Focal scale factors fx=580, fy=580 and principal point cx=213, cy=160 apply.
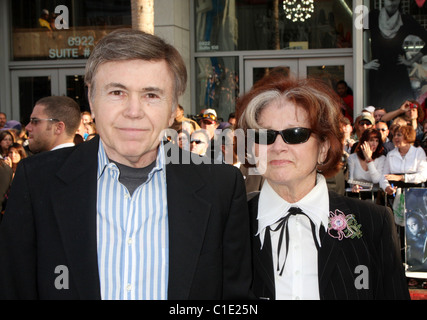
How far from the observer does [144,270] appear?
2.23m

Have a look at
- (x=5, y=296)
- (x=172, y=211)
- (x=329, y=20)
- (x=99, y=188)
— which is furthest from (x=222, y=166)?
(x=329, y=20)

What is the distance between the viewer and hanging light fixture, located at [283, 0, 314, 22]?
46.1ft

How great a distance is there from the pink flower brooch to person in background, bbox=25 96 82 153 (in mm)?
3544

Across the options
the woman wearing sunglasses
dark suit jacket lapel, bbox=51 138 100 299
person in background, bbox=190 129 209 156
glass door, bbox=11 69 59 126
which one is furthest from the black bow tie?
glass door, bbox=11 69 59 126

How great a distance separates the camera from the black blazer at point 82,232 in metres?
2.19

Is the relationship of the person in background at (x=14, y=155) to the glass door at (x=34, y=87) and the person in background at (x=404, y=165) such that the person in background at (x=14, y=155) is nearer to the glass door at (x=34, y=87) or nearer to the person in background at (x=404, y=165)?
the person in background at (x=404, y=165)

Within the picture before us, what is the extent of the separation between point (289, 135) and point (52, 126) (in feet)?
11.7

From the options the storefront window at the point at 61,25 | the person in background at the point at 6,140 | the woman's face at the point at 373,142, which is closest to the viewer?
the woman's face at the point at 373,142

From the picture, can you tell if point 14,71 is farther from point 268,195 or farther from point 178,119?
point 268,195

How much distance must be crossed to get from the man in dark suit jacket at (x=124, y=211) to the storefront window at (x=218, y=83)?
39.9 ft

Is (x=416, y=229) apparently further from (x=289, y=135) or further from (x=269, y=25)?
(x=269, y=25)

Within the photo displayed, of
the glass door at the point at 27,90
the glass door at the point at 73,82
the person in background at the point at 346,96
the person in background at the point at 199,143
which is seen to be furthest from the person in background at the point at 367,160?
the glass door at the point at 27,90

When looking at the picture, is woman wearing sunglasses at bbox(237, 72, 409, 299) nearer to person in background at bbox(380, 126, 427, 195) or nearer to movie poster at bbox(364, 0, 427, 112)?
person in background at bbox(380, 126, 427, 195)

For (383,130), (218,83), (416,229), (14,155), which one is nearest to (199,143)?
(14,155)
